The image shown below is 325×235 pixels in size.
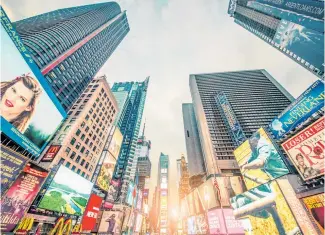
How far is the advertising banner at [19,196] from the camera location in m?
13.6

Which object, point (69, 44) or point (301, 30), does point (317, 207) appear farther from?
point (69, 44)

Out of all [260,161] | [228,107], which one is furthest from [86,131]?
[260,161]

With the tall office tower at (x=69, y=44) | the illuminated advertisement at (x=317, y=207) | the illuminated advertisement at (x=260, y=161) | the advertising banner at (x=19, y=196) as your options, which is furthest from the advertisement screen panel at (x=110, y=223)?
the tall office tower at (x=69, y=44)

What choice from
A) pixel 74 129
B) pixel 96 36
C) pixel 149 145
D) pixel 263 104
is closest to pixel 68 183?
pixel 74 129

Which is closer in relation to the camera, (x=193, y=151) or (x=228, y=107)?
(x=228, y=107)

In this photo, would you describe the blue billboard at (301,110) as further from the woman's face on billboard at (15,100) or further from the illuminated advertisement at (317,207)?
the woman's face on billboard at (15,100)

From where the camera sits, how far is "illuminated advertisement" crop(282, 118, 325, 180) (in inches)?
517

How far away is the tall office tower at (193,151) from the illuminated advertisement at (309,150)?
71.5 metres

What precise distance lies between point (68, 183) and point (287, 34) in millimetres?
70691

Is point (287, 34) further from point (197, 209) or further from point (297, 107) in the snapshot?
point (197, 209)

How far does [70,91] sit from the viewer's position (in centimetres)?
7525

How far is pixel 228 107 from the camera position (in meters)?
46.4

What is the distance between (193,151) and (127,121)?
56346mm

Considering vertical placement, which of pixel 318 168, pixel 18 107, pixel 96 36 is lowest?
pixel 318 168
